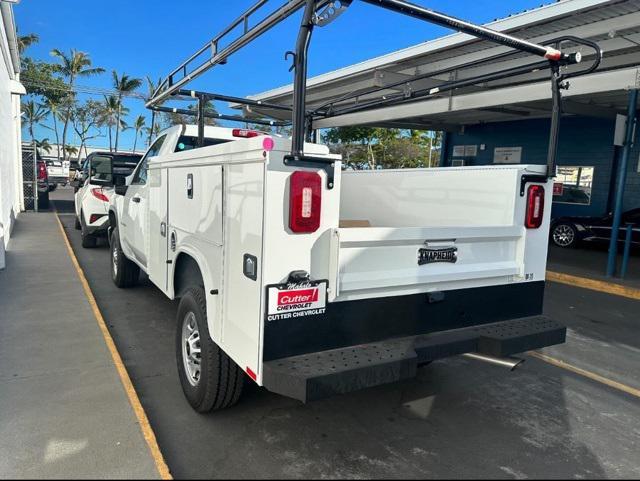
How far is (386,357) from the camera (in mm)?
2783

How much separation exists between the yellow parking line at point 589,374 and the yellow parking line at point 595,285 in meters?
4.23

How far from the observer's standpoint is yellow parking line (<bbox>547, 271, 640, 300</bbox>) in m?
8.01

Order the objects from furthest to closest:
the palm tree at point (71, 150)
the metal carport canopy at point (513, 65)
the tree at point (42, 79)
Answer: the palm tree at point (71, 150), the tree at point (42, 79), the metal carport canopy at point (513, 65)

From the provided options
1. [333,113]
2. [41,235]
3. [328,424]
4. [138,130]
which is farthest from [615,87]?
[138,130]

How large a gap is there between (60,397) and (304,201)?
233cm

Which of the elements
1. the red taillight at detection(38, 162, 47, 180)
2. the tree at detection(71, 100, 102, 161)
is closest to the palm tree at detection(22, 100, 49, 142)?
the tree at detection(71, 100, 102, 161)

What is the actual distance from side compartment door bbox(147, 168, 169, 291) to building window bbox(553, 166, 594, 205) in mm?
13695

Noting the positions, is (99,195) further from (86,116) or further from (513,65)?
(86,116)

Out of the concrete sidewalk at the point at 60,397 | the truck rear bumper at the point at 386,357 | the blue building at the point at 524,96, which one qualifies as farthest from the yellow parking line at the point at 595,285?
the concrete sidewalk at the point at 60,397

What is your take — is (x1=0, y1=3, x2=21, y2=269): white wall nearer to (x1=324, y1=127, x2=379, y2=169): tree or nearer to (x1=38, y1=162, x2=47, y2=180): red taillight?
(x1=38, y1=162, x2=47, y2=180): red taillight

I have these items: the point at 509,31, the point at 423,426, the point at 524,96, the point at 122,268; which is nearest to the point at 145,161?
the point at 122,268

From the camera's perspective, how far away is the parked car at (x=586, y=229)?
1249cm

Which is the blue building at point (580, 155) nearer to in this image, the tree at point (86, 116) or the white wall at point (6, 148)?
the white wall at point (6, 148)

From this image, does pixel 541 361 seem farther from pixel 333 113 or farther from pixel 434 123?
pixel 434 123
